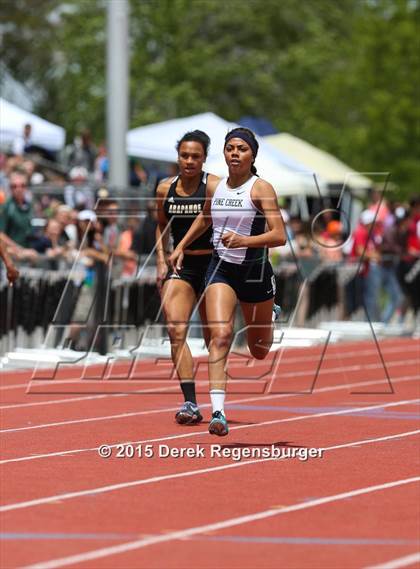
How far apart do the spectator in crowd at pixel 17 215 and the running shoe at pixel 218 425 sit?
28.5 ft

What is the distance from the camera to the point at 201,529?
799 cm

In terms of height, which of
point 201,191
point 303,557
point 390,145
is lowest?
point 390,145

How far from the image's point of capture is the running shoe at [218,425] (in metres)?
11.5

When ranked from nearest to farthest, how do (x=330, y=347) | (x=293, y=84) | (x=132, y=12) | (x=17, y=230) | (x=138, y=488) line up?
(x=138, y=488)
(x=17, y=230)
(x=330, y=347)
(x=132, y=12)
(x=293, y=84)

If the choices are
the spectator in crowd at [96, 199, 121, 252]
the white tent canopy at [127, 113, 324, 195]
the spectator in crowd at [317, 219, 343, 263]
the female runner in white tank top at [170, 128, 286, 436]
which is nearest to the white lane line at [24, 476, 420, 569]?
the female runner in white tank top at [170, 128, 286, 436]

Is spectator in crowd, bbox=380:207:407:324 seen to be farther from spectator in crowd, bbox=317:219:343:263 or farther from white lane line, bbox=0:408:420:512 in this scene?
white lane line, bbox=0:408:420:512

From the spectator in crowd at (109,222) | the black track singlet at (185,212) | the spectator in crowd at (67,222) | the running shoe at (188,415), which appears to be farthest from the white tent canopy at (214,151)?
the running shoe at (188,415)

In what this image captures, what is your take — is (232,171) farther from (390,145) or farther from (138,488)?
(390,145)

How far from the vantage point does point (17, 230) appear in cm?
2023

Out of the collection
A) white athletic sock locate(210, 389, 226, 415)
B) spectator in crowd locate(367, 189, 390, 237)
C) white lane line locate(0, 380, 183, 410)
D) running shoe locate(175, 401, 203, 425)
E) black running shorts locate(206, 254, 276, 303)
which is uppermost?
black running shorts locate(206, 254, 276, 303)

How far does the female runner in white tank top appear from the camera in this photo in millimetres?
11883

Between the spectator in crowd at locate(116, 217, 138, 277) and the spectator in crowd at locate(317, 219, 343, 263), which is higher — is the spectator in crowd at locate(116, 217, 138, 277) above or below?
above

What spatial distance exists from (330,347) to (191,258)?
433 inches

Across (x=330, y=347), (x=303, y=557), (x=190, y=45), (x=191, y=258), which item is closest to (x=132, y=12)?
(x=190, y=45)
